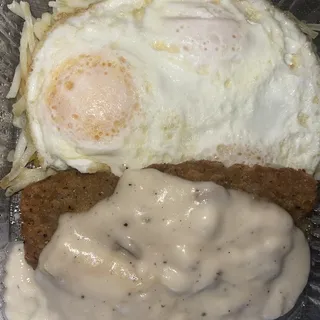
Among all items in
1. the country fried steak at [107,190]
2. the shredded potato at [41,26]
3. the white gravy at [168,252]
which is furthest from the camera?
the shredded potato at [41,26]

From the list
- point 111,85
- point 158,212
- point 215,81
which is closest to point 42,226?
point 158,212

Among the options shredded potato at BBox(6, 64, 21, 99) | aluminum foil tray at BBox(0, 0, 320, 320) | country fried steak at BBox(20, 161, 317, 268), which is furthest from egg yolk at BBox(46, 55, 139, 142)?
aluminum foil tray at BBox(0, 0, 320, 320)

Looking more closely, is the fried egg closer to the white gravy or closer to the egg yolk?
the egg yolk

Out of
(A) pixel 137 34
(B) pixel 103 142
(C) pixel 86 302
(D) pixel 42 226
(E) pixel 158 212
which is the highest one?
(A) pixel 137 34

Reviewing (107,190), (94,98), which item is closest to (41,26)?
(94,98)

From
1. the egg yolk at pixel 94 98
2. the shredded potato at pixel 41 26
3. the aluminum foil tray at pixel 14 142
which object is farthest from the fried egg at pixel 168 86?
the aluminum foil tray at pixel 14 142

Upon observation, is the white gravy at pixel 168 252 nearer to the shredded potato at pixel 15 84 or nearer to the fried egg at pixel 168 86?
the fried egg at pixel 168 86

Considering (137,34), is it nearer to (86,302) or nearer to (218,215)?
(218,215)
